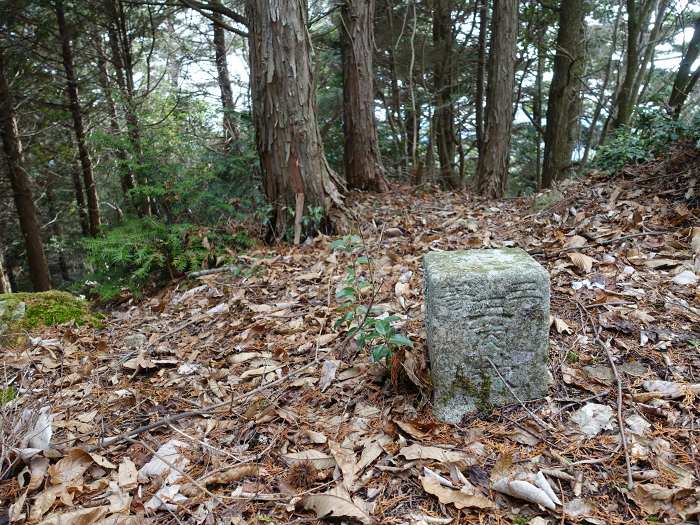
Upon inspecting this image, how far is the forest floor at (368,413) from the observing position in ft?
5.72

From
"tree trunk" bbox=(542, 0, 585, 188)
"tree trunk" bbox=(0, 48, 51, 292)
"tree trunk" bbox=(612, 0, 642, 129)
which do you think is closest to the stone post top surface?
"tree trunk" bbox=(542, 0, 585, 188)

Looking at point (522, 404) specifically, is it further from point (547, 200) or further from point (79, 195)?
point (79, 195)

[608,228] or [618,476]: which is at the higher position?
[608,228]

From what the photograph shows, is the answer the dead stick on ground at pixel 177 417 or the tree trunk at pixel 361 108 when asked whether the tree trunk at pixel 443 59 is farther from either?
the dead stick on ground at pixel 177 417

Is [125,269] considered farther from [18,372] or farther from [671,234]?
[671,234]

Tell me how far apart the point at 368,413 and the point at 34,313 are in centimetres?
355

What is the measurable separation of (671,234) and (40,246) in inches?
411

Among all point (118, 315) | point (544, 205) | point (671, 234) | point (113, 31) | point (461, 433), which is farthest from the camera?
point (113, 31)

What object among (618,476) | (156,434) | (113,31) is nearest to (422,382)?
(618,476)

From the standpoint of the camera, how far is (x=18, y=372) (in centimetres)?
311

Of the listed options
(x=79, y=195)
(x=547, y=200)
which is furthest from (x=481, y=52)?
(x=79, y=195)

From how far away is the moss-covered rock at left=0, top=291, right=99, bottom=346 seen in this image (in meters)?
3.83

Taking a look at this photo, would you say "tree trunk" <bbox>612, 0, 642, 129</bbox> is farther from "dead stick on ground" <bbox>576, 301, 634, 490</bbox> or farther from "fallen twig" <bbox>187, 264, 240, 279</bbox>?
"fallen twig" <bbox>187, 264, 240, 279</bbox>

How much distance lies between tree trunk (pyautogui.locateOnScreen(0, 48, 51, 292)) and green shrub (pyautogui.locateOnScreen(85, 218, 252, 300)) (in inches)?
214
